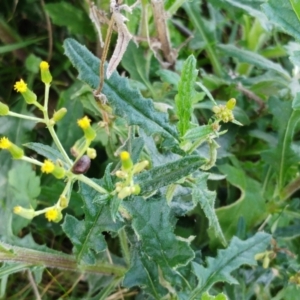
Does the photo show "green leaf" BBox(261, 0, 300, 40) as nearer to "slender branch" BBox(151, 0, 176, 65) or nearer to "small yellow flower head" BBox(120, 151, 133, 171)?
"slender branch" BBox(151, 0, 176, 65)

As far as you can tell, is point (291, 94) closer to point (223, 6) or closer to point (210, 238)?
point (223, 6)

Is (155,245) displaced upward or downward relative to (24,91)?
downward

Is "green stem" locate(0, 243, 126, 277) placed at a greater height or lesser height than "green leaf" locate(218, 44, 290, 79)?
Result: lesser

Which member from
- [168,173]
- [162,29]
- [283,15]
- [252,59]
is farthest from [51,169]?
[252,59]

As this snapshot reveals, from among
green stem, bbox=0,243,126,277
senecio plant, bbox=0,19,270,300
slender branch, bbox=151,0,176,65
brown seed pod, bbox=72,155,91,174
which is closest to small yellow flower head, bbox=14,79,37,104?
senecio plant, bbox=0,19,270,300

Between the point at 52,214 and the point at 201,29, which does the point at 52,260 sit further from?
the point at 201,29

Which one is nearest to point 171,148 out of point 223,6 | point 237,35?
point 223,6

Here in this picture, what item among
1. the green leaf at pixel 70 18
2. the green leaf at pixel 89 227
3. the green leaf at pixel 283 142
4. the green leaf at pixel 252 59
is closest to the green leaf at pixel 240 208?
the green leaf at pixel 283 142
